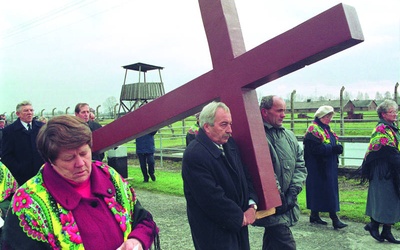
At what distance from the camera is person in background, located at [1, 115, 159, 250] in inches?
61.6

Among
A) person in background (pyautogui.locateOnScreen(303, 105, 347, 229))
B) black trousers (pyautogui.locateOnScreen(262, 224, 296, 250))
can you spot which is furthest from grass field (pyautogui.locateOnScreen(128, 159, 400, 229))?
black trousers (pyautogui.locateOnScreen(262, 224, 296, 250))

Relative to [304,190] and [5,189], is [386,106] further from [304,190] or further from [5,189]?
[5,189]

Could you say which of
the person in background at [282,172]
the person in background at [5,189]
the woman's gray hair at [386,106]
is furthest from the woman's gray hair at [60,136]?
the woman's gray hair at [386,106]

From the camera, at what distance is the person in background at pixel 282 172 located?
118 inches

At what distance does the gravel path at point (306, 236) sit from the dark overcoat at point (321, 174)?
32 centimetres

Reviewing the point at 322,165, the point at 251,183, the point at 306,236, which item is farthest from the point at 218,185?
the point at 322,165

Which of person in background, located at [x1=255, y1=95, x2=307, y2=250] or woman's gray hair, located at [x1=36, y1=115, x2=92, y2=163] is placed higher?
woman's gray hair, located at [x1=36, y1=115, x2=92, y2=163]

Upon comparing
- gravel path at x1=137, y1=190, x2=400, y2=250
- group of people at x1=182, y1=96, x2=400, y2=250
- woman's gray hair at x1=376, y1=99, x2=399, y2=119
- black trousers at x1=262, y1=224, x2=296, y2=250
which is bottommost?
gravel path at x1=137, y1=190, x2=400, y2=250

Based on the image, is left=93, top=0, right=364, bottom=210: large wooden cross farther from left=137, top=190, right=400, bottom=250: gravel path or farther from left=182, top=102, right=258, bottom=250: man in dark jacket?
left=137, top=190, right=400, bottom=250: gravel path

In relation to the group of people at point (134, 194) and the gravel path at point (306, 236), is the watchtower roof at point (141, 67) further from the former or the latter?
the group of people at point (134, 194)

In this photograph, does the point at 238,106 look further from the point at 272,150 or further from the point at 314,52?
the point at 272,150

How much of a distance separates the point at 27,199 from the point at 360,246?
4.00 metres

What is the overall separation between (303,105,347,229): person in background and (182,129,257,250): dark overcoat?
299cm

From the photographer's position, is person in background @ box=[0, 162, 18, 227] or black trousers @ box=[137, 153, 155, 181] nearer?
person in background @ box=[0, 162, 18, 227]
